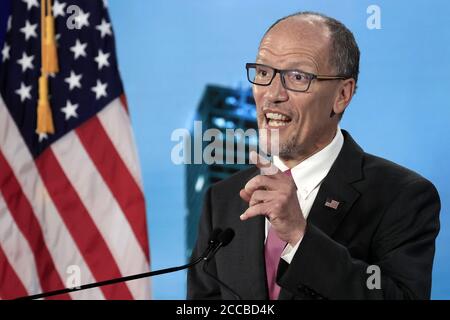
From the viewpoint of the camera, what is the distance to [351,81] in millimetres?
2055

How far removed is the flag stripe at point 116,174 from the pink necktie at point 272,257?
76.2 inches

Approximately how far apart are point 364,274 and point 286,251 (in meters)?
0.19

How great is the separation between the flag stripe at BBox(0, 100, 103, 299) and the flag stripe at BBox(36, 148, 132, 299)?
0.03 m

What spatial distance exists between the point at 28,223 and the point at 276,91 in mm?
2212

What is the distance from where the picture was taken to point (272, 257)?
192 cm

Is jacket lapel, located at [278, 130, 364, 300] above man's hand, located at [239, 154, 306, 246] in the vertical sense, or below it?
below

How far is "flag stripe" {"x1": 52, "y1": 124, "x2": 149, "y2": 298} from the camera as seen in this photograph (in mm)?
3773

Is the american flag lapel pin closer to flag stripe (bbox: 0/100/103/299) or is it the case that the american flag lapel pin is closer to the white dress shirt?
the white dress shirt

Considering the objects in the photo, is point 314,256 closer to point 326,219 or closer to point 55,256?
point 326,219

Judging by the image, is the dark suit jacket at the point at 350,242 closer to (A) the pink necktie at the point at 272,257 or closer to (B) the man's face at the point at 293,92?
(A) the pink necktie at the point at 272,257

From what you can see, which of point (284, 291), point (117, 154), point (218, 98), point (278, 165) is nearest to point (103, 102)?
point (117, 154)

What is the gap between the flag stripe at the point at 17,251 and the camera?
373 centimetres

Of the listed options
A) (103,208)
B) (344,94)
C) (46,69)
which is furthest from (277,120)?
(46,69)

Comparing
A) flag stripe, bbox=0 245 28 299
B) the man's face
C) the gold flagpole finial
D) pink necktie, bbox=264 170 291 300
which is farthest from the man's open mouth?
flag stripe, bbox=0 245 28 299
